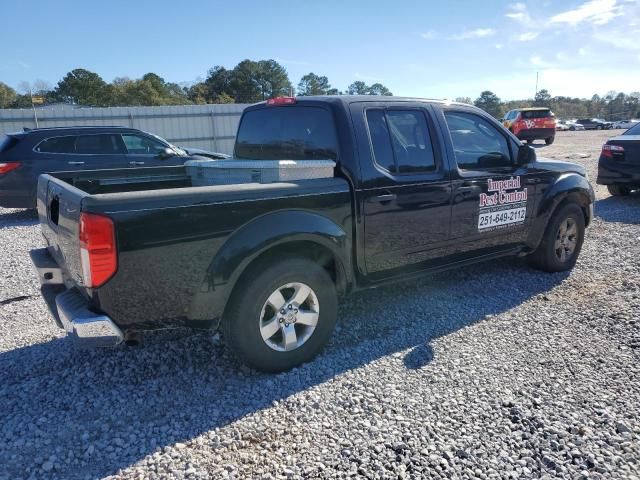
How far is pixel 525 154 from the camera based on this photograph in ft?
15.5

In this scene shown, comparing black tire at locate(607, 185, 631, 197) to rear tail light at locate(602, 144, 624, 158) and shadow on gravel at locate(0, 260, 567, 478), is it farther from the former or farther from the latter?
shadow on gravel at locate(0, 260, 567, 478)

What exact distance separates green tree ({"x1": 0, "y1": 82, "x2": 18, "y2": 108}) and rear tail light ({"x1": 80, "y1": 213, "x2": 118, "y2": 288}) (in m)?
65.1

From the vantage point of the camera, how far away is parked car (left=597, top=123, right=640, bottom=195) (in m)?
9.22

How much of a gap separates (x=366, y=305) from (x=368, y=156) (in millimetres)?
1542

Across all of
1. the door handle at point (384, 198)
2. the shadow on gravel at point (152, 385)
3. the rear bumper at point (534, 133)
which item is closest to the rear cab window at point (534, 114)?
the rear bumper at point (534, 133)

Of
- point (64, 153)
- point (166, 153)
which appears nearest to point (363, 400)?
point (166, 153)

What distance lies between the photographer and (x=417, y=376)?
327 cm

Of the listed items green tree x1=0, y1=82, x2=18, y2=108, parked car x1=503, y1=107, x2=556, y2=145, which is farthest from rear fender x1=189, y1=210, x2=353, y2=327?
green tree x1=0, y1=82, x2=18, y2=108

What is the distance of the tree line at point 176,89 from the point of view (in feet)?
166

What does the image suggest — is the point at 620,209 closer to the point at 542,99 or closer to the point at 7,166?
the point at 7,166

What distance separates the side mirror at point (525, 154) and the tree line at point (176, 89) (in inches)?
1899

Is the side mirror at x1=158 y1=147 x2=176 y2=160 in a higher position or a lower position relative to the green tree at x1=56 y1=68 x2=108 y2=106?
lower

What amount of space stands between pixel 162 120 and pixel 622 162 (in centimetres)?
1395

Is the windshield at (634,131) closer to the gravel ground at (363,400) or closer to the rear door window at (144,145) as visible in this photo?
the gravel ground at (363,400)
